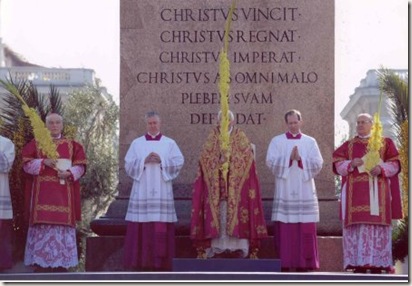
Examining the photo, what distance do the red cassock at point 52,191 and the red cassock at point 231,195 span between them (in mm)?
1761

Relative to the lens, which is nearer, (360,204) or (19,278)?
(19,278)

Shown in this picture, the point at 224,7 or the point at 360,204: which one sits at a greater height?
the point at 224,7

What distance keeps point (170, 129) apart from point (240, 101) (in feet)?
3.15

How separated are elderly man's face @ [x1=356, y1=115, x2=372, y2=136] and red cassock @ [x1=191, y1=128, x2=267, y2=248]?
4.77 feet

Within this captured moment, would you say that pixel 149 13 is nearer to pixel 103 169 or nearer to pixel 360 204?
pixel 360 204

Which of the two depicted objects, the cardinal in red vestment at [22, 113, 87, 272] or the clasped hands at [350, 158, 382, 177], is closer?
the clasped hands at [350, 158, 382, 177]

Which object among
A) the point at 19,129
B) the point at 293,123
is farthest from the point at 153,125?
the point at 19,129

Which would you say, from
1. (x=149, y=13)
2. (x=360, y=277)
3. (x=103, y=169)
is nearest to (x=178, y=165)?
(x=149, y=13)

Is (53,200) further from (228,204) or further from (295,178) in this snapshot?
(295,178)

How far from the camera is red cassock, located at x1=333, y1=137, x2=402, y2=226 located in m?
18.8

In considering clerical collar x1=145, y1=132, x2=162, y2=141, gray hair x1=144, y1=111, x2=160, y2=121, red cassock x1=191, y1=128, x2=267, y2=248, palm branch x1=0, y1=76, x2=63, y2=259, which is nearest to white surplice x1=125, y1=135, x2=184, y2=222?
clerical collar x1=145, y1=132, x2=162, y2=141

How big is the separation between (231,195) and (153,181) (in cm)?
106

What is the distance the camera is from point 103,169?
33688mm

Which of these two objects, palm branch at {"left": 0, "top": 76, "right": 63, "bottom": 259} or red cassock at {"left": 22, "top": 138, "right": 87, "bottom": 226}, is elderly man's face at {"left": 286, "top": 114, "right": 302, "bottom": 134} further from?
palm branch at {"left": 0, "top": 76, "right": 63, "bottom": 259}
